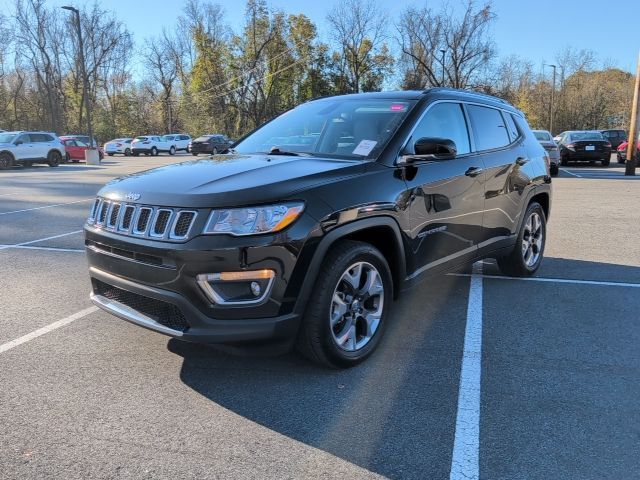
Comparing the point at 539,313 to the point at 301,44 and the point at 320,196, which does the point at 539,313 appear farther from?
the point at 301,44

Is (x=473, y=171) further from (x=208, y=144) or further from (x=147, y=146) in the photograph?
(x=147, y=146)

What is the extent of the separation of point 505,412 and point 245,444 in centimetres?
147

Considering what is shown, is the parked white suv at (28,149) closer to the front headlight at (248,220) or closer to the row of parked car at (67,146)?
the row of parked car at (67,146)

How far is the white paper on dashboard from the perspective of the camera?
12.8 ft

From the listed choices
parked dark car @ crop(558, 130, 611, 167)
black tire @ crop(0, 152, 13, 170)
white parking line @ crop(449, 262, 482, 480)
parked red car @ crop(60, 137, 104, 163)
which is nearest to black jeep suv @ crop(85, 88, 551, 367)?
white parking line @ crop(449, 262, 482, 480)

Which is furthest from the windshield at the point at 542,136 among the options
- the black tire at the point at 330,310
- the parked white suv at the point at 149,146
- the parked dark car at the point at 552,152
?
the parked white suv at the point at 149,146

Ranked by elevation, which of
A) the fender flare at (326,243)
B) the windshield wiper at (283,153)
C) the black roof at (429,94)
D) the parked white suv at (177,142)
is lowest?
the fender flare at (326,243)

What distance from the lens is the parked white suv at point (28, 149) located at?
26047mm

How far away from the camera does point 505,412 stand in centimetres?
310

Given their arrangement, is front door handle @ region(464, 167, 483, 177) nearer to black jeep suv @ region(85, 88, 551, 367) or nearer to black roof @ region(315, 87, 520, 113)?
black jeep suv @ region(85, 88, 551, 367)

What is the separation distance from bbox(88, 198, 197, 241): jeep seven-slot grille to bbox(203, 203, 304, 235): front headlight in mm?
136

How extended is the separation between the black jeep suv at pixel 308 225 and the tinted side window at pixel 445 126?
0.02m

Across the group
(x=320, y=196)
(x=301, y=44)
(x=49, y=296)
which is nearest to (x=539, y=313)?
(x=320, y=196)

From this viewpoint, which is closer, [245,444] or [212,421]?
[245,444]
